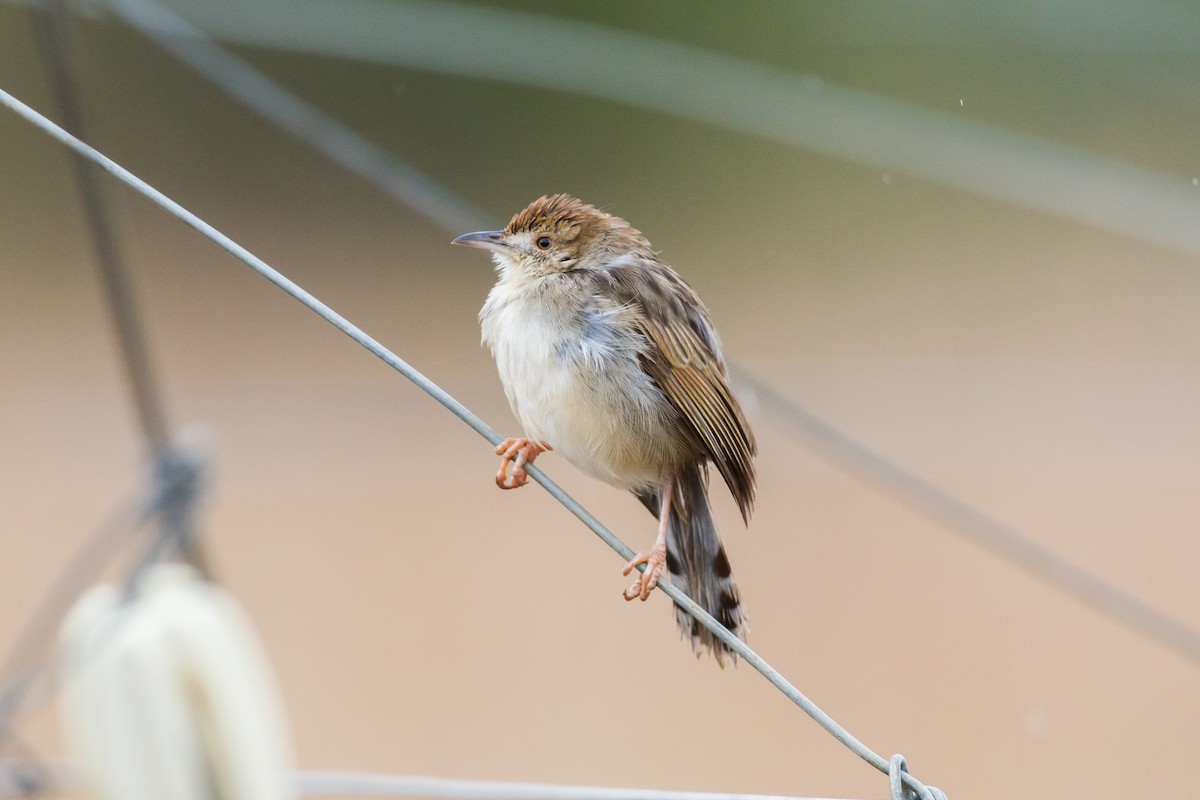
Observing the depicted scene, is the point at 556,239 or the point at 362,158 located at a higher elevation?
the point at 362,158

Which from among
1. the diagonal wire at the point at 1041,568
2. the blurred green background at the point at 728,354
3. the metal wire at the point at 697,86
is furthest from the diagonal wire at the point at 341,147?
the diagonal wire at the point at 1041,568

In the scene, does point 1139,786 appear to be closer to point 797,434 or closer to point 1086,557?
point 1086,557

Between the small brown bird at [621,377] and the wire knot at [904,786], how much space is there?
2.26 feet

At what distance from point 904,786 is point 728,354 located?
8.22 meters

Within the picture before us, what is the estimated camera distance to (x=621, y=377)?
2598mm

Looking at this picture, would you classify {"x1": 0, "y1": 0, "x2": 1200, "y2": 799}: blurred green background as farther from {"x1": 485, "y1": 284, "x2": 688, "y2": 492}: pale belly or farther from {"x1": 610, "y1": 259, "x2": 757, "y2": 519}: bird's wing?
{"x1": 485, "y1": 284, "x2": 688, "y2": 492}: pale belly

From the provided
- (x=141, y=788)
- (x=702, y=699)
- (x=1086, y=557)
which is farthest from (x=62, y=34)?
(x=1086, y=557)

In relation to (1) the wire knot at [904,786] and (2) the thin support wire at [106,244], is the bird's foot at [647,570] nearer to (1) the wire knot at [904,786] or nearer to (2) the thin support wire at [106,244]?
(1) the wire knot at [904,786]

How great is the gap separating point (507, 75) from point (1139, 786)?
6.11m

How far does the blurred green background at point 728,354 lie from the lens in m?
8.70

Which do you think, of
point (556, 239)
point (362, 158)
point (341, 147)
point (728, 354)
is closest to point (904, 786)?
point (556, 239)

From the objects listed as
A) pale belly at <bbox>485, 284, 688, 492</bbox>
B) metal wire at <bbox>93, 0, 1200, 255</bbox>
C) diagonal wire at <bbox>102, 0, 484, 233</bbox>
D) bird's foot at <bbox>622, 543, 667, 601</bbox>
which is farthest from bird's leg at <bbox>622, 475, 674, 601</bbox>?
metal wire at <bbox>93, 0, 1200, 255</bbox>

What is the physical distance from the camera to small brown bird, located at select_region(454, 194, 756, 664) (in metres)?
2.59

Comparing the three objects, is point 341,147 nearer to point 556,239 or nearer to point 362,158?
point 362,158
